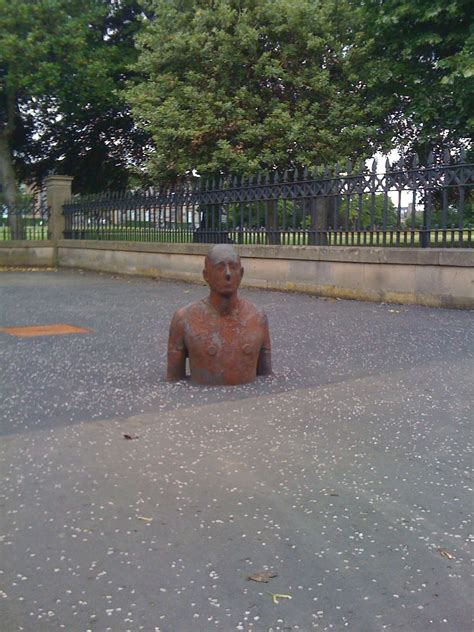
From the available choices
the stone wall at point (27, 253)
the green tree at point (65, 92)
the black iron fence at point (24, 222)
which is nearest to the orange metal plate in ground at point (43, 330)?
the stone wall at point (27, 253)

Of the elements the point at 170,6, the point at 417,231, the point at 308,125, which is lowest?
the point at 417,231

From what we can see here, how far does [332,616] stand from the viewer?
235cm

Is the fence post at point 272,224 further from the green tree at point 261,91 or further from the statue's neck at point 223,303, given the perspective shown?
the statue's neck at point 223,303

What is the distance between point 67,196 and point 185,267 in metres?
7.50

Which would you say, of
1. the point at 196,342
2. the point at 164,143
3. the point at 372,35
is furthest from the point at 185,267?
the point at 196,342

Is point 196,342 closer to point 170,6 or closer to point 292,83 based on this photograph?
point 292,83

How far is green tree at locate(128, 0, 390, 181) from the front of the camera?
1705 cm

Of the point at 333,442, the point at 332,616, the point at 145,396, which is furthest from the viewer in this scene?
the point at 145,396

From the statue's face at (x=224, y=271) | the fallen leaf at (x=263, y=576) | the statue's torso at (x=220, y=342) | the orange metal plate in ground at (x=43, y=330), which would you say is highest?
the statue's face at (x=224, y=271)

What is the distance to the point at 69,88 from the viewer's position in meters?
23.2

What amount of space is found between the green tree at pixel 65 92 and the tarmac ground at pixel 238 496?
17.4 metres

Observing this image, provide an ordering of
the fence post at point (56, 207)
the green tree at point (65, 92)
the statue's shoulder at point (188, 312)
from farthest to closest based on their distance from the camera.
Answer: the green tree at point (65, 92), the fence post at point (56, 207), the statue's shoulder at point (188, 312)

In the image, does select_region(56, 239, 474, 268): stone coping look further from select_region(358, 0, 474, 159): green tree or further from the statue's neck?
the statue's neck

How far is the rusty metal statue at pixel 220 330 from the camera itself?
17.6 feet
